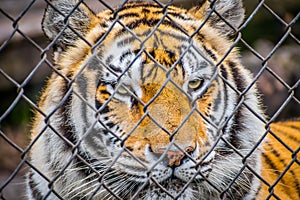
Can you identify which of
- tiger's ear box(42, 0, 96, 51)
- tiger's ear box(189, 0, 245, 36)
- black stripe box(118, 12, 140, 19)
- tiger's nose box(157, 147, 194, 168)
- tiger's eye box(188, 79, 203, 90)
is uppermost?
tiger's ear box(189, 0, 245, 36)

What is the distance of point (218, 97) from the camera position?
2.98 meters

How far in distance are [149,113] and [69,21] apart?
24.7 inches

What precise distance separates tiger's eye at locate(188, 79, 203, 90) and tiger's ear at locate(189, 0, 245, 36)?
0.36 m

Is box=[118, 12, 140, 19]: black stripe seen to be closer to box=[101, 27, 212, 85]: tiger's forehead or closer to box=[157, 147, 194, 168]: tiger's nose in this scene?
box=[101, 27, 212, 85]: tiger's forehead

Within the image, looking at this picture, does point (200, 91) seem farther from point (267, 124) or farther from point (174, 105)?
point (267, 124)

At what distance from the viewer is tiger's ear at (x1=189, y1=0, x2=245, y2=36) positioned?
3.05m

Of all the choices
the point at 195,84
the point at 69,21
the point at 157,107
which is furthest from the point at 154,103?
the point at 69,21

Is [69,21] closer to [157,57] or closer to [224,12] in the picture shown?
[157,57]

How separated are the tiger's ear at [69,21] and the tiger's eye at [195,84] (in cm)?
57

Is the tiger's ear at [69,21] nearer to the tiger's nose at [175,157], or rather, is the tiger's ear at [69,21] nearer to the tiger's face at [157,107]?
the tiger's face at [157,107]

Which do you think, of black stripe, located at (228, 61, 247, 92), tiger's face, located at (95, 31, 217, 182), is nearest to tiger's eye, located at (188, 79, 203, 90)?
tiger's face, located at (95, 31, 217, 182)

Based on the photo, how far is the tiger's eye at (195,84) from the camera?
9.28 ft

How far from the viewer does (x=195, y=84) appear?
2.84 metres

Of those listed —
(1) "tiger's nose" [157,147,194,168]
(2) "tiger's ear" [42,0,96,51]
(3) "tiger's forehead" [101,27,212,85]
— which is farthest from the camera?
(2) "tiger's ear" [42,0,96,51]
